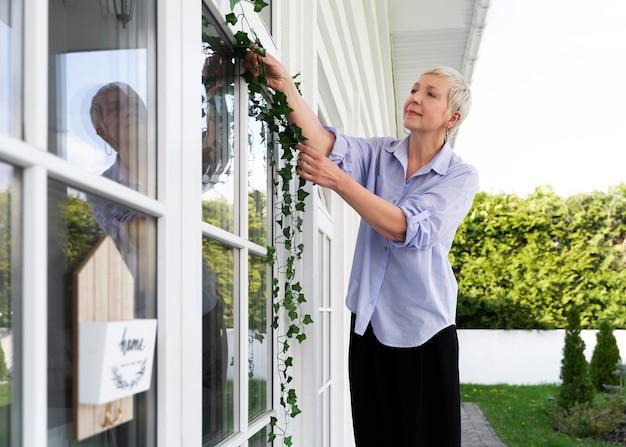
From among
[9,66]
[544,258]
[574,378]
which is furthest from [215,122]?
[544,258]

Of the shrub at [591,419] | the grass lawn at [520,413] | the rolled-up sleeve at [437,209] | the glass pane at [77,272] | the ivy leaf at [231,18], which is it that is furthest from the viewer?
the shrub at [591,419]

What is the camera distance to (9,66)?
713 millimetres

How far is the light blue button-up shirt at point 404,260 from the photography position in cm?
219

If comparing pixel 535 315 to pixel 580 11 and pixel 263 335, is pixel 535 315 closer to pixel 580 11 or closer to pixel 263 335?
pixel 580 11

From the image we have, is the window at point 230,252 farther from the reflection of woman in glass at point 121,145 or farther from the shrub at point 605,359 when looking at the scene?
the shrub at point 605,359

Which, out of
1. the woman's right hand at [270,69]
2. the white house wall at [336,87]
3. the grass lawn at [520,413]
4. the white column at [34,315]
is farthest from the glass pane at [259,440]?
the grass lawn at [520,413]

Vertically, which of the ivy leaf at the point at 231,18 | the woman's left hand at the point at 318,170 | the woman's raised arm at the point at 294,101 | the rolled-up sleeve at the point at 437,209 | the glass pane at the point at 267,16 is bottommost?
the rolled-up sleeve at the point at 437,209

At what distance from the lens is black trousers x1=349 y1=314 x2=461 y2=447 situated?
224 centimetres

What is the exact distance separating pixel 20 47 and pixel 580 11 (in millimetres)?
13304

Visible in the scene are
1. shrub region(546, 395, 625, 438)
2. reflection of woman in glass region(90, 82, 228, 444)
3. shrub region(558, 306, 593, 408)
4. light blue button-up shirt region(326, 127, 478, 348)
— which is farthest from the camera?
shrub region(558, 306, 593, 408)

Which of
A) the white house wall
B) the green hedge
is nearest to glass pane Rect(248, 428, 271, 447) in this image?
the white house wall

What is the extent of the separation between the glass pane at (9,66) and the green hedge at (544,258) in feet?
37.8

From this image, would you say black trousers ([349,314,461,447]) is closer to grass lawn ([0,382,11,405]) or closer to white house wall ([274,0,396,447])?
white house wall ([274,0,396,447])

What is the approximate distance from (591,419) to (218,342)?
6.64 meters
